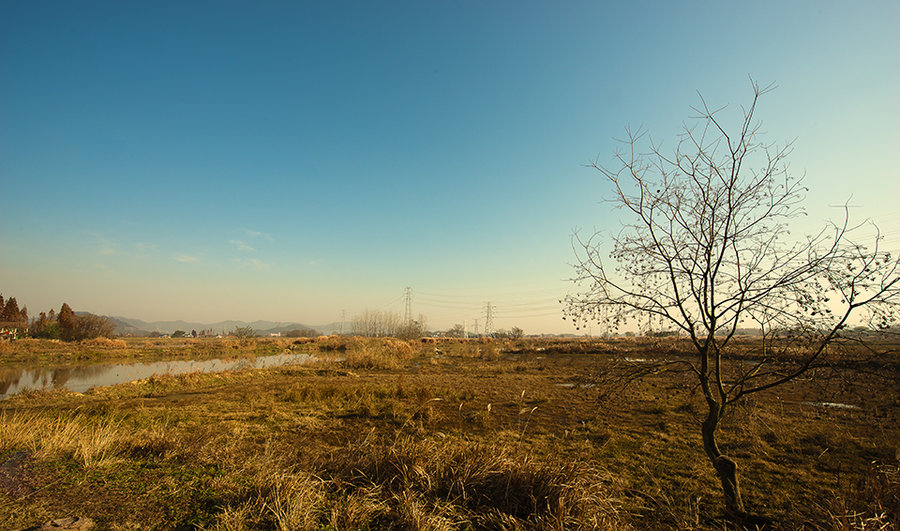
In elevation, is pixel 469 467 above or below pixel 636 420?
above

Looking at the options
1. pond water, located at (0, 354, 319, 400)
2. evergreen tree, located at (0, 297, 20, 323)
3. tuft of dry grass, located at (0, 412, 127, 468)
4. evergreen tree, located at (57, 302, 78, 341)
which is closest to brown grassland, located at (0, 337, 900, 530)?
tuft of dry grass, located at (0, 412, 127, 468)

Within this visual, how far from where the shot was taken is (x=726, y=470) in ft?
14.6

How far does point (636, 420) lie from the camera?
10.6m

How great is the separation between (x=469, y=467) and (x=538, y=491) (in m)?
0.79

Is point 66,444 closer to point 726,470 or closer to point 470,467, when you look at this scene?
point 470,467

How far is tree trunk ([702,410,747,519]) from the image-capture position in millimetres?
4391

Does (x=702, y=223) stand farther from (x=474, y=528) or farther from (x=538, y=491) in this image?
(x=474, y=528)

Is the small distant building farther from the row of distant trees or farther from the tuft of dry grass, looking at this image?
the tuft of dry grass

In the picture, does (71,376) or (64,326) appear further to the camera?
(64,326)

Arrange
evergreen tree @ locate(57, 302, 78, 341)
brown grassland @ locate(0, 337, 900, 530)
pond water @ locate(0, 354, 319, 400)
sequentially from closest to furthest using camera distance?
brown grassland @ locate(0, 337, 900, 530), pond water @ locate(0, 354, 319, 400), evergreen tree @ locate(57, 302, 78, 341)

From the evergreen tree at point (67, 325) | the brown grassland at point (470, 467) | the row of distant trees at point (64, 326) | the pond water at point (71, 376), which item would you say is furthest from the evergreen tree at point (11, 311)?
the brown grassland at point (470, 467)

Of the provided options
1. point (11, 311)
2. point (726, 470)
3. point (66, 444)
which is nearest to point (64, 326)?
point (11, 311)

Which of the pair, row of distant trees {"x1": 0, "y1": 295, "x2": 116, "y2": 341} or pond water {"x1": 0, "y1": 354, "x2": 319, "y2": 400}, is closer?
pond water {"x1": 0, "y1": 354, "x2": 319, "y2": 400}

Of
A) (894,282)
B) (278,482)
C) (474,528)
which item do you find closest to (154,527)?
(278,482)
